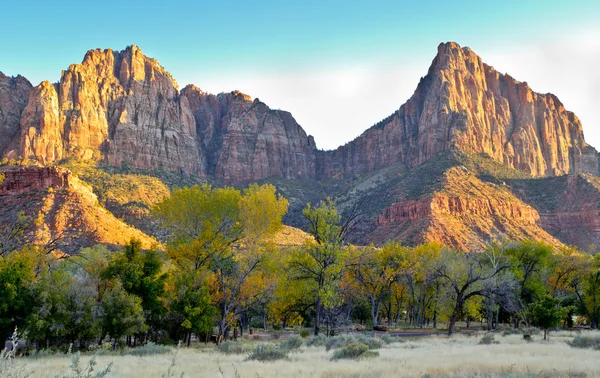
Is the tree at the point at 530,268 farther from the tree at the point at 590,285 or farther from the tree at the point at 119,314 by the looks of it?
the tree at the point at 119,314

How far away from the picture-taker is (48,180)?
80188 mm

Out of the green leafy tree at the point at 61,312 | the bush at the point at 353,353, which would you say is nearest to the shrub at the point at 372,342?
the bush at the point at 353,353

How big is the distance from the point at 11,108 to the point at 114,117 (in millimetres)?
30340

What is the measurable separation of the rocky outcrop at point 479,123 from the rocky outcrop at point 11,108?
131076mm

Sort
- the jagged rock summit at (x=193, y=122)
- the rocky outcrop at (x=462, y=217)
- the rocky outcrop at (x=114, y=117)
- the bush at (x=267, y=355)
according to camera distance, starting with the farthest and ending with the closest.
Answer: the jagged rock summit at (x=193, y=122) → the rocky outcrop at (x=114, y=117) → the rocky outcrop at (x=462, y=217) → the bush at (x=267, y=355)

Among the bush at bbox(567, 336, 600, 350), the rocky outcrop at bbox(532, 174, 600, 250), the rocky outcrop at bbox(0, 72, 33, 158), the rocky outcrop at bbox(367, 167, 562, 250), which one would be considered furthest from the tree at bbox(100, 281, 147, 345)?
the rocky outcrop at bbox(0, 72, 33, 158)

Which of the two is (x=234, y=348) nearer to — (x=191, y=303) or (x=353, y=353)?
(x=191, y=303)

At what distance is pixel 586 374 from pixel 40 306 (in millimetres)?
21973

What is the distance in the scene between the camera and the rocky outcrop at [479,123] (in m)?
156

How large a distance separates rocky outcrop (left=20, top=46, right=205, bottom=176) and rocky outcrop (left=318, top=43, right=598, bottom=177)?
8372 cm

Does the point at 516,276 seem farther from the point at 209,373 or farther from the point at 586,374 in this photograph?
the point at 209,373

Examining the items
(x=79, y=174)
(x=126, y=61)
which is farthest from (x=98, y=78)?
(x=79, y=174)

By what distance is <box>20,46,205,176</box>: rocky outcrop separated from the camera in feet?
440

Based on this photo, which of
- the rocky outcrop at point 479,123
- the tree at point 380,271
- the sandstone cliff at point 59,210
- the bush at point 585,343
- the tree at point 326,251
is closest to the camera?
the bush at point 585,343
